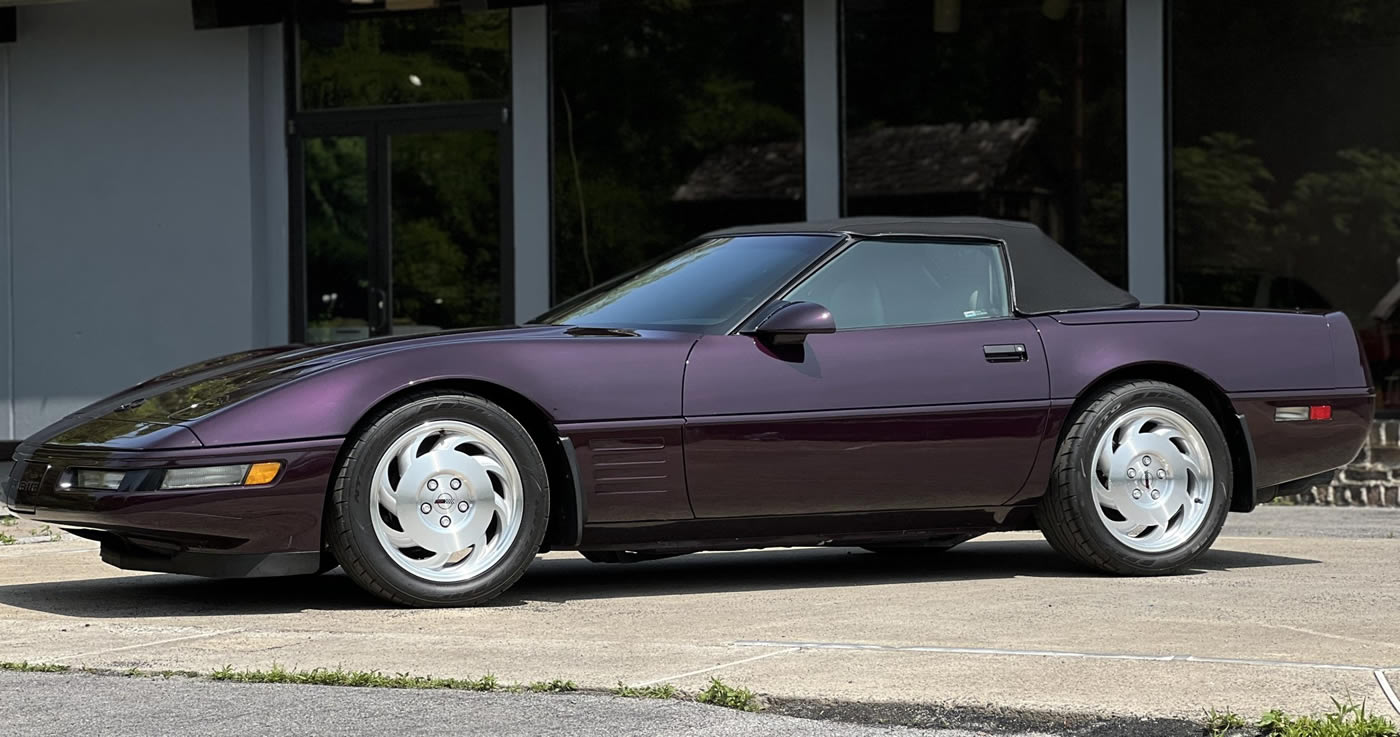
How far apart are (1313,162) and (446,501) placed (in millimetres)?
7300

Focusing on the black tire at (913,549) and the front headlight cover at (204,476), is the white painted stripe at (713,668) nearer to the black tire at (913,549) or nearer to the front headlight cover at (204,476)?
the front headlight cover at (204,476)

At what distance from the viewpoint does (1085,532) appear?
22.2 feet

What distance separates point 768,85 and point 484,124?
79.2 inches

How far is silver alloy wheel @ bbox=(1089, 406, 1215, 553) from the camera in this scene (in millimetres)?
6836

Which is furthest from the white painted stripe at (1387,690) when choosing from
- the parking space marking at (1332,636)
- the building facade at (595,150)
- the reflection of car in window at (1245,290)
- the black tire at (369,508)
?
the building facade at (595,150)

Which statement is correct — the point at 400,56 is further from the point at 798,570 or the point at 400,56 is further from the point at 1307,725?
the point at 1307,725

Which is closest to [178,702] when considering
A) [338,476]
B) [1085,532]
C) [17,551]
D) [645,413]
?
[338,476]

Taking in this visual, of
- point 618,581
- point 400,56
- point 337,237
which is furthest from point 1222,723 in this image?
point 337,237

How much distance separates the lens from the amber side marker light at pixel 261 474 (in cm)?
574

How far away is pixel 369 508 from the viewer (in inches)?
231

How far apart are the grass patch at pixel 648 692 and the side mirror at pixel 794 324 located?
206 cm

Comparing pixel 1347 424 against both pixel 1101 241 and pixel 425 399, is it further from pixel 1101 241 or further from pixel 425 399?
pixel 1101 241

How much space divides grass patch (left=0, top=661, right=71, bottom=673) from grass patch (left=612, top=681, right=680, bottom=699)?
1.43 metres

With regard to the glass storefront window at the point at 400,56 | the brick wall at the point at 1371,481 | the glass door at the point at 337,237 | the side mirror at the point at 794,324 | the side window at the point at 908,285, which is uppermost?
the glass storefront window at the point at 400,56
